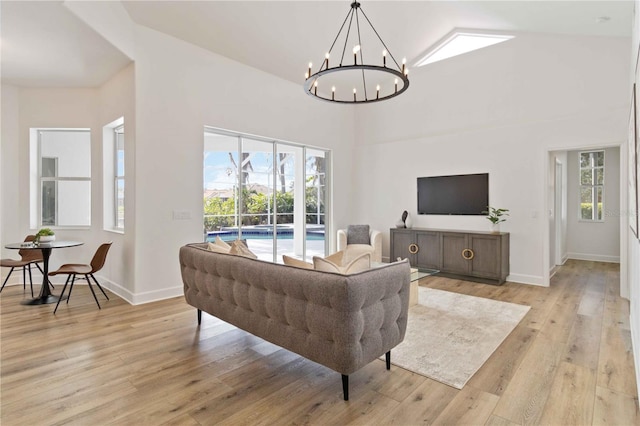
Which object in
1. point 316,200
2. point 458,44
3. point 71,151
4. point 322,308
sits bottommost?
point 322,308

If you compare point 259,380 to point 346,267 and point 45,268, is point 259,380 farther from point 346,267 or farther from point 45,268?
point 45,268

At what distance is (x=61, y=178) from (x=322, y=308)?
5.59 meters

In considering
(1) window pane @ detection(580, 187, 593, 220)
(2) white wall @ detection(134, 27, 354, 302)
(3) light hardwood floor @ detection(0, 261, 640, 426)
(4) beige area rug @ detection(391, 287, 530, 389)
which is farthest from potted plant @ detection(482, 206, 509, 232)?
(2) white wall @ detection(134, 27, 354, 302)

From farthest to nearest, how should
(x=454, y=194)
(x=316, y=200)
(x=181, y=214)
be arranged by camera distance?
(x=316, y=200) → (x=454, y=194) → (x=181, y=214)

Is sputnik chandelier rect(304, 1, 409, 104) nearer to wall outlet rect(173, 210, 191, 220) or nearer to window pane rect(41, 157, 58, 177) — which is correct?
wall outlet rect(173, 210, 191, 220)

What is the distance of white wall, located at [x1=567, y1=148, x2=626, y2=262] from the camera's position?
22.9ft

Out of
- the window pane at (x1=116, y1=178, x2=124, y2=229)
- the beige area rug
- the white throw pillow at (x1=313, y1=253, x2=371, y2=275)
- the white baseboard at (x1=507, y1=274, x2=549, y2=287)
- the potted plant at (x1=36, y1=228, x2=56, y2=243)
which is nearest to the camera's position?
the white throw pillow at (x1=313, y1=253, x2=371, y2=275)

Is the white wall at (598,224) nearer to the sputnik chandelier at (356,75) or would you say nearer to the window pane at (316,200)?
the sputnik chandelier at (356,75)

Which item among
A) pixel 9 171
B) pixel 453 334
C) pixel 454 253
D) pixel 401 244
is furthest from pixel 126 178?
pixel 454 253

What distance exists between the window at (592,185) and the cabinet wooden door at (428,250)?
4198 mm

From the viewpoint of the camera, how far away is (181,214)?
464cm

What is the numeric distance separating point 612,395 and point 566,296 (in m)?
2.77

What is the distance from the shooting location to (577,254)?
7.45 metres

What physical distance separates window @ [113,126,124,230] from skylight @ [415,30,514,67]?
543 centimetres
